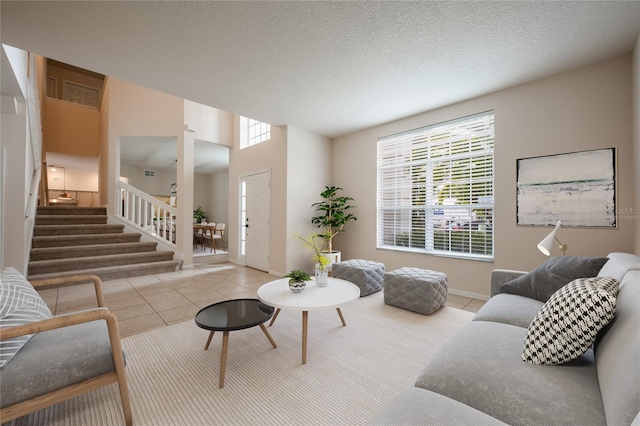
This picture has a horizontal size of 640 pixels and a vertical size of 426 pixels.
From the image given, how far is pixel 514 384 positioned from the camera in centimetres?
Answer: 108

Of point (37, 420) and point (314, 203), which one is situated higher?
point (314, 203)

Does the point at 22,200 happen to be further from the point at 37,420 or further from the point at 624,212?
the point at 624,212

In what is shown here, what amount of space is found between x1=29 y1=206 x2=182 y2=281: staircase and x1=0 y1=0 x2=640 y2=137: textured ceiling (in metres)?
3.24

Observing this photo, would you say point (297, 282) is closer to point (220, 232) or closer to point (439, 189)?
point (439, 189)

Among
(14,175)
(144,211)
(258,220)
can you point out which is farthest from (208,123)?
(14,175)

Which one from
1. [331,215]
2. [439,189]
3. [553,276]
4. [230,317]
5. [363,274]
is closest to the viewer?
[230,317]

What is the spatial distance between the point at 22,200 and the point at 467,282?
600 cm

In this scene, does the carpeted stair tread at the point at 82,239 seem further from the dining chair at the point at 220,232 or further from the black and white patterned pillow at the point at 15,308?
the black and white patterned pillow at the point at 15,308

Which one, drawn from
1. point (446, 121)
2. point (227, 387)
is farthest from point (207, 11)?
point (446, 121)

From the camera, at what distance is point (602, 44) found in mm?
2488

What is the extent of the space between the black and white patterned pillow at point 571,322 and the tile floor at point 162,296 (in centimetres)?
207

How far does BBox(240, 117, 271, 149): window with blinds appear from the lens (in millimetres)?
5707

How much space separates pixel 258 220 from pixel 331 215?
5.16ft

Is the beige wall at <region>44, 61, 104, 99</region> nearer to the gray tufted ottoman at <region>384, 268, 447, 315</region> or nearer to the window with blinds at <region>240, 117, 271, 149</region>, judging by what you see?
the window with blinds at <region>240, 117, 271, 149</region>
